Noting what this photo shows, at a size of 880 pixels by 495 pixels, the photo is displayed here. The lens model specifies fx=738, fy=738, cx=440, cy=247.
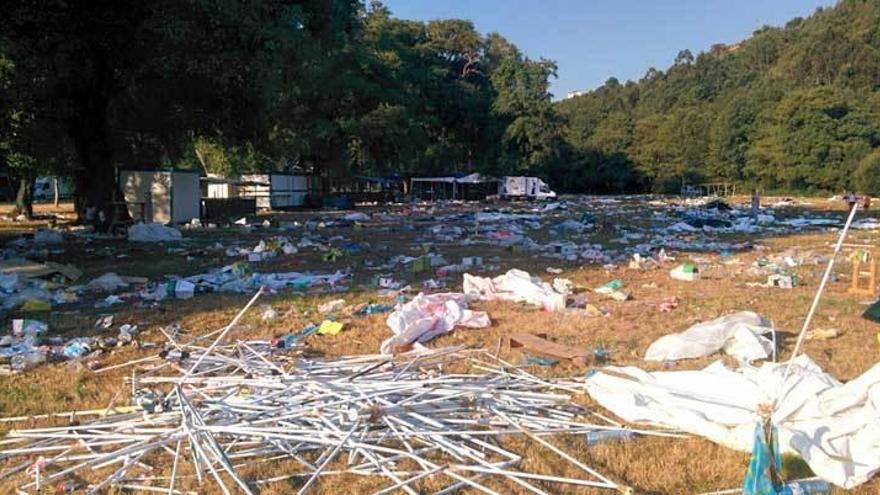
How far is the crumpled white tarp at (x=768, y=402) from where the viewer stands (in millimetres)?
4250

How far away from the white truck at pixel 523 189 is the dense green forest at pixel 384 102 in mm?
6088

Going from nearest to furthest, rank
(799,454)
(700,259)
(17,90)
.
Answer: (799,454), (700,259), (17,90)

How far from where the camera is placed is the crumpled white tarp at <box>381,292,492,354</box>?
7.48 metres

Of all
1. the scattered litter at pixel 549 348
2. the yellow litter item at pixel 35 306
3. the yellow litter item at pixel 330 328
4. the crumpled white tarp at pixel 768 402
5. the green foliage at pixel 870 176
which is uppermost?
the green foliage at pixel 870 176

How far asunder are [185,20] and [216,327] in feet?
32.1

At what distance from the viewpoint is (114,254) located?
16031 millimetres

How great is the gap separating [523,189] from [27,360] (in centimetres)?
5352

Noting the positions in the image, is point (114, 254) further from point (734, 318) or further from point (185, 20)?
point (734, 318)

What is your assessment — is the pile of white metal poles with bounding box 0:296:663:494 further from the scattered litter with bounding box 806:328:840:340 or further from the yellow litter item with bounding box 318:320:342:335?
the scattered litter with bounding box 806:328:840:340

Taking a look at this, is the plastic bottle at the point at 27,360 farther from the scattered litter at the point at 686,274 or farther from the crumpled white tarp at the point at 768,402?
the scattered litter at the point at 686,274

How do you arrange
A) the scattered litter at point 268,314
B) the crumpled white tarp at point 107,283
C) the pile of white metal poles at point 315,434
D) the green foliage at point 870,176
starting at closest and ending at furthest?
the pile of white metal poles at point 315,434 < the scattered litter at point 268,314 < the crumpled white tarp at point 107,283 < the green foliage at point 870,176

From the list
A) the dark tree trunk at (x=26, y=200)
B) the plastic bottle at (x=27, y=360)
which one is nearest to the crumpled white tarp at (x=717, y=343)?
the plastic bottle at (x=27, y=360)

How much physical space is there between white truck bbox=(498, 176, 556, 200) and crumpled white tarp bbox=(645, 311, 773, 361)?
49923 mm

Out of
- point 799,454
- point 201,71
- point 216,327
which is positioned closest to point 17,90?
point 201,71
